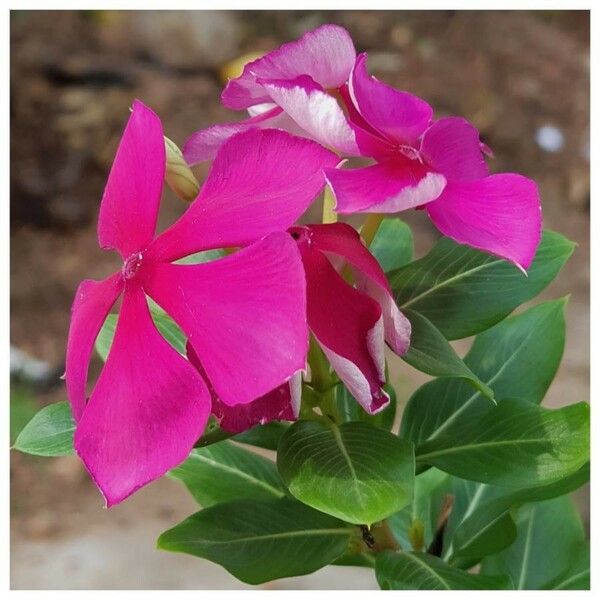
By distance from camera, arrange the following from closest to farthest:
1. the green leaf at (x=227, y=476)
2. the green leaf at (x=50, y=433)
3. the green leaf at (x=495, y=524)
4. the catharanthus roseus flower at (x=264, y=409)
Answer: the catharanthus roseus flower at (x=264, y=409)
the green leaf at (x=50, y=433)
the green leaf at (x=495, y=524)
the green leaf at (x=227, y=476)

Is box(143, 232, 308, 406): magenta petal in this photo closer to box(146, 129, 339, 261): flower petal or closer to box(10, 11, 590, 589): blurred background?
box(146, 129, 339, 261): flower petal

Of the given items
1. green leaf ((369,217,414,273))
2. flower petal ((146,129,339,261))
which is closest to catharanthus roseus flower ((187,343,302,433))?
flower petal ((146,129,339,261))

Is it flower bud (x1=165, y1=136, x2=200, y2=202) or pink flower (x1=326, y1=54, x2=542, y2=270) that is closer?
pink flower (x1=326, y1=54, x2=542, y2=270)

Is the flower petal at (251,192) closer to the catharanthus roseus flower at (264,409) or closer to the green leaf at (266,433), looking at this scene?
the catharanthus roseus flower at (264,409)

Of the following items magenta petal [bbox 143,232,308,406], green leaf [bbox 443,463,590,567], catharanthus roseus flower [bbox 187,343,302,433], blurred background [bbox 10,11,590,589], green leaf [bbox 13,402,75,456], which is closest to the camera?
magenta petal [bbox 143,232,308,406]

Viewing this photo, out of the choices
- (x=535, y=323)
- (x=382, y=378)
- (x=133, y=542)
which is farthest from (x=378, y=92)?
(x=133, y=542)

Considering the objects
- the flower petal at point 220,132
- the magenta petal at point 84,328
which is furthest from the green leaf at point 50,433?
the flower petal at point 220,132

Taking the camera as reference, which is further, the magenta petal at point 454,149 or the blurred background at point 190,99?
the blurred background at point 190,99

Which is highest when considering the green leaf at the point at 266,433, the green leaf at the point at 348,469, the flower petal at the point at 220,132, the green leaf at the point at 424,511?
the flower petal at the point at 220,132

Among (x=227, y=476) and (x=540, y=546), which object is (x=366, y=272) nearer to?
(x=227, y=476)
